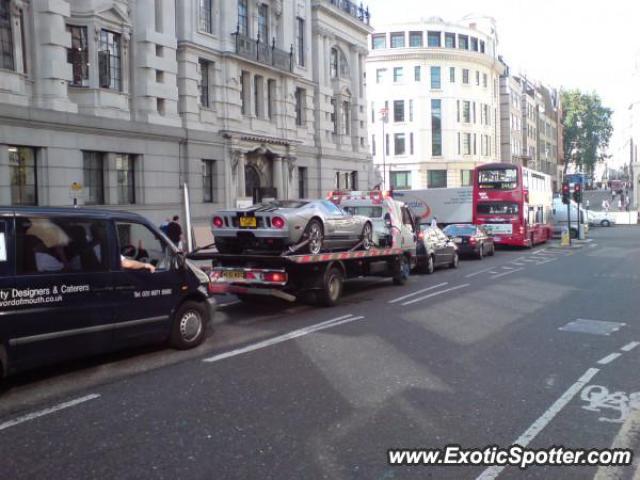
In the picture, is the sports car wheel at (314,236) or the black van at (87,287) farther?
the sports car wheel at (314,236)

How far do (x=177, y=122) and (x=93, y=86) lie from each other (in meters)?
4.00

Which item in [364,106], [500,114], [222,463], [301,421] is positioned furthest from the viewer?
[500,114]

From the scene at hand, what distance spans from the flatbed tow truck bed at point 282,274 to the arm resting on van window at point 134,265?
2890mm

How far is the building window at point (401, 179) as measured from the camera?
65.7 m

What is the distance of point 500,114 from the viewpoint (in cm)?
7656

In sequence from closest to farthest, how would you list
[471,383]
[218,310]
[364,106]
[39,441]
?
1. [39,441]
2. [471,383]
3. [218,310]
4. [364,106]

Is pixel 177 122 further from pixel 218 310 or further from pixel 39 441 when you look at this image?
pixel 39 441

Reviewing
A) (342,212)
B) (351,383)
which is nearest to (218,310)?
(342,212)

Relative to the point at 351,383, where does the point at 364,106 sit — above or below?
above


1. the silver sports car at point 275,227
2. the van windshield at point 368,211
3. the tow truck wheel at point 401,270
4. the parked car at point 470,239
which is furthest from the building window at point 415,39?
the silver sports car at point 275,227

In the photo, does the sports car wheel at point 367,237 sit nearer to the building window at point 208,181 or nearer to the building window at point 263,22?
the building window at point 208,181

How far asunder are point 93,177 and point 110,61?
407 cm

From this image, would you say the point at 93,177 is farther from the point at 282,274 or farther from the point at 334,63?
the point at 334,63

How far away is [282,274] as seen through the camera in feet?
36.6
